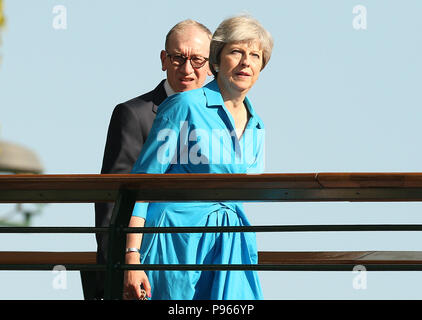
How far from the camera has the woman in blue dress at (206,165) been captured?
4828mm

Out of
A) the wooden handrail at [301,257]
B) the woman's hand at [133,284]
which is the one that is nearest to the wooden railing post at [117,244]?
the woman's hand at [133,284]

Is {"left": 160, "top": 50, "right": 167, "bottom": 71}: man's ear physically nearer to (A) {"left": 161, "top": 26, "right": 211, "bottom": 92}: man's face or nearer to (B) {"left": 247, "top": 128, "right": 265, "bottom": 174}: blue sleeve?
Result: (A) {"left": 161, "top": 26, "right": 211, "bottom": 92}: man's face

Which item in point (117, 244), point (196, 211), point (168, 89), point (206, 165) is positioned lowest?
point (117, 244)

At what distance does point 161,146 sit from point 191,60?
1834 millimetres

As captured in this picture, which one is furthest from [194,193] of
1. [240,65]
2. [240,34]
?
[240,34]

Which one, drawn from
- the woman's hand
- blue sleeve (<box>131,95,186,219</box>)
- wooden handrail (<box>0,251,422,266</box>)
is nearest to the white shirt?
wooden handrail (<box>0,251,422,266</box>)

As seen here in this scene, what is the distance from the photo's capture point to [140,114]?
22.0 feet

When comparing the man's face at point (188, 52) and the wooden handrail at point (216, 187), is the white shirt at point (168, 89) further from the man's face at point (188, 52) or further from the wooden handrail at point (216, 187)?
the wooden handrail at point (216, 187)

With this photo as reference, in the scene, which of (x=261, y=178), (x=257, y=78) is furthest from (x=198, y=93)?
(x=261, y=178)

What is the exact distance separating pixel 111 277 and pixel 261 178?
2.68ft

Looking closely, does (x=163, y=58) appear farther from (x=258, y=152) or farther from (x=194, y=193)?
(x=194, y=193)

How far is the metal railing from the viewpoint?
4.21 meters

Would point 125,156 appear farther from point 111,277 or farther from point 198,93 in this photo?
point 111,277

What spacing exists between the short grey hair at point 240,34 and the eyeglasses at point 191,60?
1430mm
